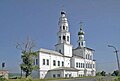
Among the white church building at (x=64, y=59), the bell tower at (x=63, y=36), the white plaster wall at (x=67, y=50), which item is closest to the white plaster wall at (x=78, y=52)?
the white church building at (x=64, y=59)

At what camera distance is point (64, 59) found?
74938mm

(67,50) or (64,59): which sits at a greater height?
(67,50)

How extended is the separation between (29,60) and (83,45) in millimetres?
40391

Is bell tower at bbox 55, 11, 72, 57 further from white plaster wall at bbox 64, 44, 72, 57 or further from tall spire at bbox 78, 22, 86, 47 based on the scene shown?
tall spire at bbox 78, 22, 86, 47

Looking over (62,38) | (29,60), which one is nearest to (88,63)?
(62,38)

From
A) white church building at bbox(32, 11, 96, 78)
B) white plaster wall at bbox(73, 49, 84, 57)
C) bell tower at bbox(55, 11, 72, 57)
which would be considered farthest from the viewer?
white plaster wall at bbox(73, 49, 84, 57)

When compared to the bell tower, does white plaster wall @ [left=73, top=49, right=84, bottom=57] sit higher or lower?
lower

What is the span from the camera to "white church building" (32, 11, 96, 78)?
64.1 metres

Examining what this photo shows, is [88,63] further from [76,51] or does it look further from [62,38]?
[62,38]

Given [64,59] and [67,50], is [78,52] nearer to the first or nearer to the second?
[67,50]

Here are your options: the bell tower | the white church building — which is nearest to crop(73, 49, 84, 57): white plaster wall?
the white church building

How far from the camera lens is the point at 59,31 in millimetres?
76000

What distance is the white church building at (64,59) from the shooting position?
64.1m

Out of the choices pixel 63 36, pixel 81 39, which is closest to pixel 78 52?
pixel 81 39
